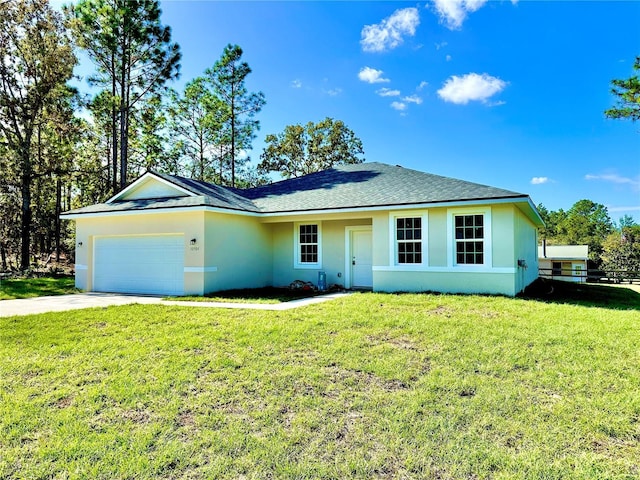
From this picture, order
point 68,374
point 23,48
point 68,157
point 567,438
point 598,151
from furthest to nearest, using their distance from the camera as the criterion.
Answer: point 598,151, point 68,157, point 23,48, point 68,374, point 567,438

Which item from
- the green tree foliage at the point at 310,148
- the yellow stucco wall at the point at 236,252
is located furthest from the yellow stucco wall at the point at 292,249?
the green tree foliage at the point at 310,148

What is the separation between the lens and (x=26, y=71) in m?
20.0

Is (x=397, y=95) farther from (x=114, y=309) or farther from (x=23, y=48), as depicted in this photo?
(x=23, y=48)

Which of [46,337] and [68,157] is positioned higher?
[68,157]

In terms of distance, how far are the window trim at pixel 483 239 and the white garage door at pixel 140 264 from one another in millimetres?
8078

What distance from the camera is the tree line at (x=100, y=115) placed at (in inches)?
766

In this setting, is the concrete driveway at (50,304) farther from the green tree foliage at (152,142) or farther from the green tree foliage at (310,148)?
the green tree foliage at (310,148)

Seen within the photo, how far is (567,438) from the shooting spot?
320cm

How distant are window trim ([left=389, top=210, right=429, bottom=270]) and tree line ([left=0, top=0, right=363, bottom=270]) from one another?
15.8 m

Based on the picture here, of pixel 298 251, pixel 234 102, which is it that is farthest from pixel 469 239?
pixel 234 102

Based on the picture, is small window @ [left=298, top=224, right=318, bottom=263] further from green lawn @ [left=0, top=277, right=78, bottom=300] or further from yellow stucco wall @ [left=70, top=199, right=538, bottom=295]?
green lawn @ [left=0, top=277, right=78, bottom=300]

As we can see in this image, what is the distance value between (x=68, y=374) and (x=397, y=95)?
18166 millimetres

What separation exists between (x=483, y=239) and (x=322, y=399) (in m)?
7.92

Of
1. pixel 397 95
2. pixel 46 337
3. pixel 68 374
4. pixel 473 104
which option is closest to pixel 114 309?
pixel 46 337
